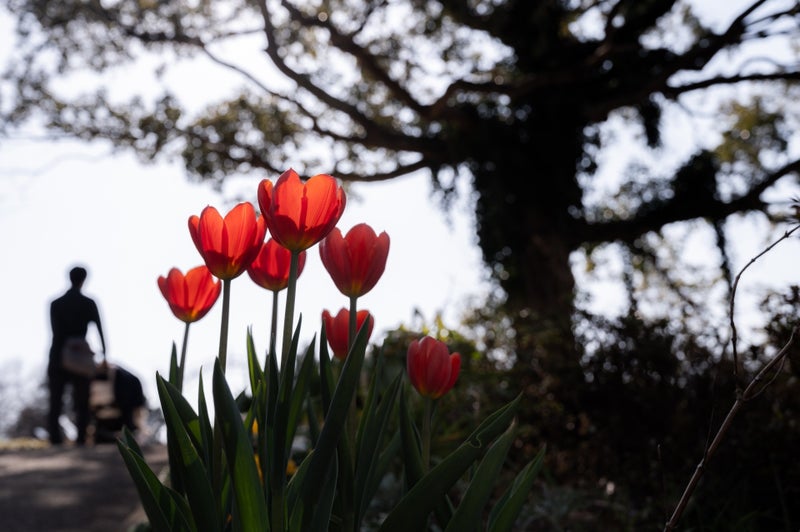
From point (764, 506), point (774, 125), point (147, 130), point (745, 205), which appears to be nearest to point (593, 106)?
point (745, 205)

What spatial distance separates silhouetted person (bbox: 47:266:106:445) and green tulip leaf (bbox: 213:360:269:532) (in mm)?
6482

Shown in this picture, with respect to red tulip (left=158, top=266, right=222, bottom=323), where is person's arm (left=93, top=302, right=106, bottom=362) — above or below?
above

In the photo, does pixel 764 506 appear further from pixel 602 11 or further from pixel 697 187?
pixel 602 11

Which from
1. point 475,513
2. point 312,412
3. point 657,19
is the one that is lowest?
point 475,513

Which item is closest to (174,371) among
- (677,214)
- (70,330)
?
(70,330)

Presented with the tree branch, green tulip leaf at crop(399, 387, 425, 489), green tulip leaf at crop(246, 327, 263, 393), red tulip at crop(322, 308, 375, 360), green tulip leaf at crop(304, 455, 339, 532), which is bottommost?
green tulip leaf at crop(304, 455, 339, 532)

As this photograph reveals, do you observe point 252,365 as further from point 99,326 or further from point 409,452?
point 99,326

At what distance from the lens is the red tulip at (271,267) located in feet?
4.50

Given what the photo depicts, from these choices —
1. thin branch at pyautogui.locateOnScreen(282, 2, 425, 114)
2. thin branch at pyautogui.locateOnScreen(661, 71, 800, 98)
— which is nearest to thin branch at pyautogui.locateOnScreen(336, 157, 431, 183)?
thin branch at pyautogui.locateOnScreen(282, 2, 425, 114)

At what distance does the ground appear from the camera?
327 cm

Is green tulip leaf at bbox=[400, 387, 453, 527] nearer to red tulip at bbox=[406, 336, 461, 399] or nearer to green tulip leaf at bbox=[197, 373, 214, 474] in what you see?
red tulip at bbox=[406, 336, 461, 399]

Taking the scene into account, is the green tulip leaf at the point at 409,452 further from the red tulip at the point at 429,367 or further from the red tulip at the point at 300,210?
the red tulip at the point at 300,210

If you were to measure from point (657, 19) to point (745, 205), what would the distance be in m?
3.00

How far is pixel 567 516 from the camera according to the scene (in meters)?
2.94
